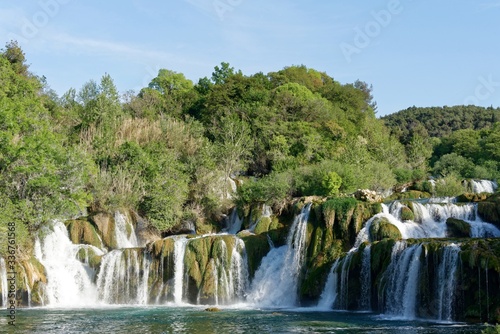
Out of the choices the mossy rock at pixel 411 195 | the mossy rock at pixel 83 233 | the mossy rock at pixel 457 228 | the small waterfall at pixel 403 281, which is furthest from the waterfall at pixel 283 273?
the mossy rock at pixel 83 233

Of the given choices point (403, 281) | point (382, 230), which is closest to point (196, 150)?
point (382, 230)

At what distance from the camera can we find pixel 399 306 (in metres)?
29.9

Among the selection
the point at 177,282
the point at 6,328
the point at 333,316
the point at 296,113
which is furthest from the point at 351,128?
the point at 6,328

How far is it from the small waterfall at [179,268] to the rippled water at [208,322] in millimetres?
3511

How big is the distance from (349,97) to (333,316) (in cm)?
5446

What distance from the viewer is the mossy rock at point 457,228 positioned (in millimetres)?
34375

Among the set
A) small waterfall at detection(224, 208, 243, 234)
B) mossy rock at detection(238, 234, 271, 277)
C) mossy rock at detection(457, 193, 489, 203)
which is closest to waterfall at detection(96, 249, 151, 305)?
mossy rock at detection(238, 234, 271, 277)

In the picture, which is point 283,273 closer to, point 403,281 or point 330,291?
point 330,291

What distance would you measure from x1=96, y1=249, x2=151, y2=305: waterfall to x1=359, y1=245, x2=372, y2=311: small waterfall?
14032 millimetres

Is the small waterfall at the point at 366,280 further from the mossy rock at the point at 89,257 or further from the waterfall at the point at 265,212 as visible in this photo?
the mossy rock at the point at 89,257

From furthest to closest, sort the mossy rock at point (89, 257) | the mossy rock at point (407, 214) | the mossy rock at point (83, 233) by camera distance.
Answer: the mossy rock at point (83, 233)
the mossy rock at point (89, 257)
the mossy rock at point (407, 214)

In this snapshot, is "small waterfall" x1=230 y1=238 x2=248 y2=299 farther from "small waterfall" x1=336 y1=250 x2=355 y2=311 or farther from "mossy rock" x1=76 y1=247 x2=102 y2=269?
"mossy rock" x1=76 y1=247 x2=102 y2=269

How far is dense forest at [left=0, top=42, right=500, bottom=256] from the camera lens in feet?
133

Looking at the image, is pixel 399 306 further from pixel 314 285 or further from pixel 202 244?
pixel 202 244
